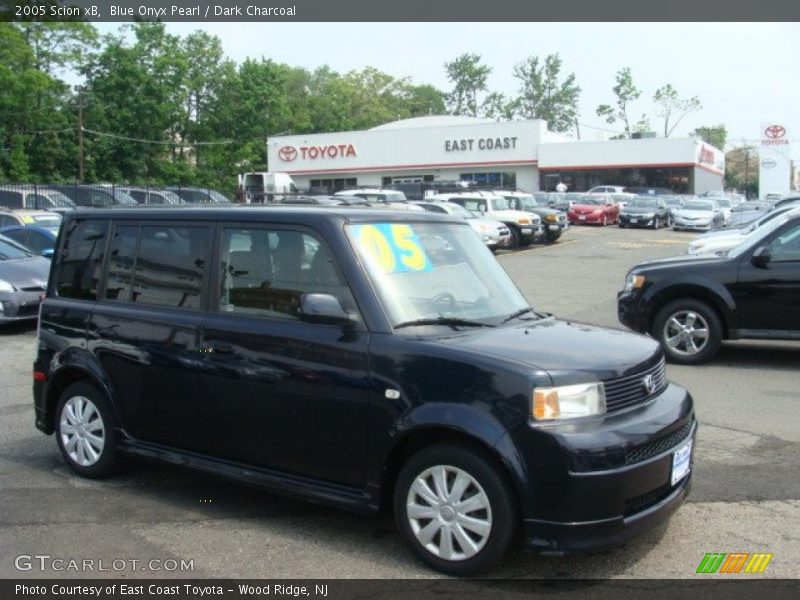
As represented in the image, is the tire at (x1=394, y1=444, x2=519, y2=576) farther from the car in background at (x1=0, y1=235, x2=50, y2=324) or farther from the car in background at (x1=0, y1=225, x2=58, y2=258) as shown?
the car in background at (x1=0, y1=225, x2=58, y2=258)

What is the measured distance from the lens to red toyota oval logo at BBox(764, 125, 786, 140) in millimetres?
63844

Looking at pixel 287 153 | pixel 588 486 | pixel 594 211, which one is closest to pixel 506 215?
pixel 594 211

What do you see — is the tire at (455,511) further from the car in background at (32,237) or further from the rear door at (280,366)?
the car in background at (32,237)

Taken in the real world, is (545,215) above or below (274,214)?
above

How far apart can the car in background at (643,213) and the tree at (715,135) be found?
4635 inches

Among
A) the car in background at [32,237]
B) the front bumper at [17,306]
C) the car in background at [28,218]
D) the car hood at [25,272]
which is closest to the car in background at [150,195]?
the car in background at [28,218]

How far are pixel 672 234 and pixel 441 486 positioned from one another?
34004 mm

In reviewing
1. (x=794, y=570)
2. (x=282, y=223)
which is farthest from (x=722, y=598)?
(x=282, y=223)

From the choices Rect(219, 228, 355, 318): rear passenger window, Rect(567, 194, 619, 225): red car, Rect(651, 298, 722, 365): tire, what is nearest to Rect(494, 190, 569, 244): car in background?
Rect(567, 194, 619, 225): red car

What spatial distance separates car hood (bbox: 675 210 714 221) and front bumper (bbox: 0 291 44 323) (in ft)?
100

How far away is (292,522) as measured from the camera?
5.21 meters

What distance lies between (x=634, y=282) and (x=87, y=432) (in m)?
6.74

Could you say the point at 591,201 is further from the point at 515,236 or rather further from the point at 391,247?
the point at 391,247

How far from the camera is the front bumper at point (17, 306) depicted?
42.9 ft
